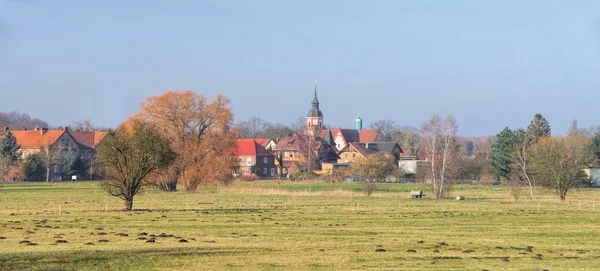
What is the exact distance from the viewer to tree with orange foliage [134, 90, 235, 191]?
92500 millimetres

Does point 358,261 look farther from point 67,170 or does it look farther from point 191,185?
point 67,170

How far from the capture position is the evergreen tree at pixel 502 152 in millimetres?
122688

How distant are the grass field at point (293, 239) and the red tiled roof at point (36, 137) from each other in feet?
346

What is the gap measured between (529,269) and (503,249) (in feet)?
20.5

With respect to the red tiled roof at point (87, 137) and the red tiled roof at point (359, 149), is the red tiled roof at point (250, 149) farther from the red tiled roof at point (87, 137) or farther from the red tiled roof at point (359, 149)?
the red tiled roof at point (87, 137)

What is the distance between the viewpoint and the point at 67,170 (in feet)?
474

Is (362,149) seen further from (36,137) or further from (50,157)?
(36,137)

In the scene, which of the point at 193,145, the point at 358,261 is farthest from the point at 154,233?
the point at 193,145

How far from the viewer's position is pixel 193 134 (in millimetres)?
95812

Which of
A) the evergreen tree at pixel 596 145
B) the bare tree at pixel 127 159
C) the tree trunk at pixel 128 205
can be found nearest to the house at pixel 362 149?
the evergreen tree at pixel 596 145

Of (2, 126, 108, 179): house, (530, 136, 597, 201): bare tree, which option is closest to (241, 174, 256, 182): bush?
(2, 126, 108, 179): house

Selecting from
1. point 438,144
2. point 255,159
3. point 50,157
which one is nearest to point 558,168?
point 438,144

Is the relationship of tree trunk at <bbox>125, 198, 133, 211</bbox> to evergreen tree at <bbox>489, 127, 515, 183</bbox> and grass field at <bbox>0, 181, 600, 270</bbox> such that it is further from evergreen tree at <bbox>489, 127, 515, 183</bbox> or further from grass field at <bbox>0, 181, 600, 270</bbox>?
evergreen tree at <bbox>489, 127, 515, 183</bbox>

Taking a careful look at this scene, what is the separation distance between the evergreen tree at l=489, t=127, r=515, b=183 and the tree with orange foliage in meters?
45.9
